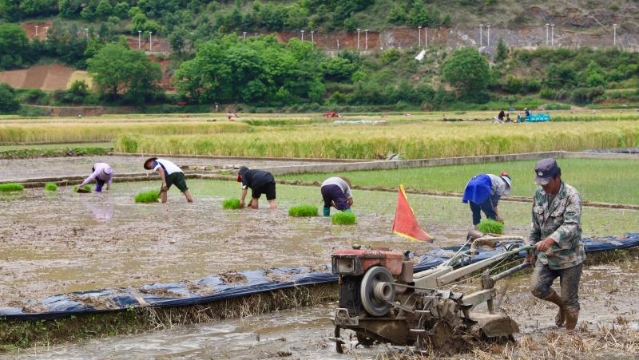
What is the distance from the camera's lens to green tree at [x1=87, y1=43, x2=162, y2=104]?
93.7m

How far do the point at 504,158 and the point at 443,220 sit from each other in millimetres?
14401

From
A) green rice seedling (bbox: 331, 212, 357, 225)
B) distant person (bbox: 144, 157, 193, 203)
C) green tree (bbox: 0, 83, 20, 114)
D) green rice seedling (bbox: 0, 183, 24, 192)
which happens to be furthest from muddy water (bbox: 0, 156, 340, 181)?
green tree (bbox: 0, 83, 20, 114)

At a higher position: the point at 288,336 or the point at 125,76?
the point at 125,76

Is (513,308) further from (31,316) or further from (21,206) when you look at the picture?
(21,206)

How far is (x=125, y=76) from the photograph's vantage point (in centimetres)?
9406

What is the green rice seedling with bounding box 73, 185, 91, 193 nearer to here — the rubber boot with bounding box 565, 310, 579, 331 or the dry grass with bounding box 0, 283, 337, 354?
the dry grass with bounding box 0, 283, 337, 354

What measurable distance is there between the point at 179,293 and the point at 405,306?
109 inches

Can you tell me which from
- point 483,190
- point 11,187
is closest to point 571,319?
point 483,190

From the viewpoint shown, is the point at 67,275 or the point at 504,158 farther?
the point at 504,158

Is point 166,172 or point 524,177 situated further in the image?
→ point 524,177

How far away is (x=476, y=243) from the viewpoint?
878 centimetres

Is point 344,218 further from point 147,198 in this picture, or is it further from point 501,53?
point 501,53

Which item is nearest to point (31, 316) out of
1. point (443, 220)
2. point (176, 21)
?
point (443, 220)

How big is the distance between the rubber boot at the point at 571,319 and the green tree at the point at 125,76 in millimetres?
86493
